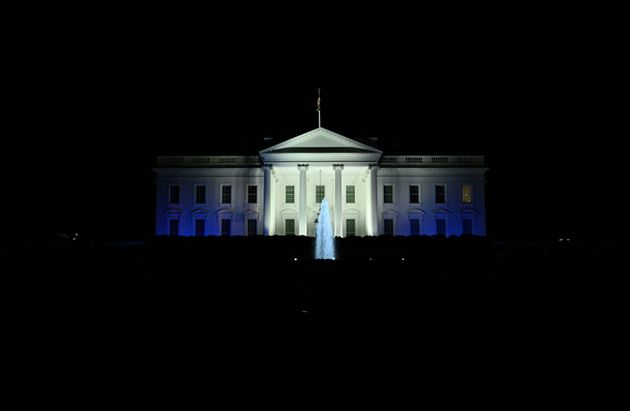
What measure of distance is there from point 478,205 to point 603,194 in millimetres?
25115

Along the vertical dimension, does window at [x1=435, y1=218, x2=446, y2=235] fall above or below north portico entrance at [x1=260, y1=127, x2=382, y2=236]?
below

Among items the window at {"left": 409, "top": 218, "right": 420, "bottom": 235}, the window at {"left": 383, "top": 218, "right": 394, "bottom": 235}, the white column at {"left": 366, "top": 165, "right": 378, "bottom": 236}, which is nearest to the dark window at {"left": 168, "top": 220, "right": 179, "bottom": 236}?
the white column at {"left": 366, "top": 165, "right": 378, "bottom": 236}

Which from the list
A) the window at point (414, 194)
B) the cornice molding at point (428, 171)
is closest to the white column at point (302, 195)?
the cornice molding at point (428, 171)

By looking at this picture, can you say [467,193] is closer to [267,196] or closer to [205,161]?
[267,196]

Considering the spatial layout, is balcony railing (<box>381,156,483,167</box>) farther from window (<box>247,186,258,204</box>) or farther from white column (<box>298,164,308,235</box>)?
window (<box>247,186,258,204</box>)

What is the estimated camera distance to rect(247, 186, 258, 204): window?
141 feet

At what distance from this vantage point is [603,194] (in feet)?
191

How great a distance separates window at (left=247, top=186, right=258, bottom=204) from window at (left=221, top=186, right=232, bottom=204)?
5.22ft

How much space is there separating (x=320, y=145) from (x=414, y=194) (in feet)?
31.5

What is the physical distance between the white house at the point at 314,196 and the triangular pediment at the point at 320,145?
117 inches

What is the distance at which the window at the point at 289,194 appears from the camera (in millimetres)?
42938

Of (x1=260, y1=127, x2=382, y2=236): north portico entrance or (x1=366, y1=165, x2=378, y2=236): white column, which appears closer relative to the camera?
(x1=366, y1=165, x2=378, y2=236): white column

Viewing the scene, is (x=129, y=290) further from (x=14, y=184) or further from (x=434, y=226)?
(x=14, y=184)

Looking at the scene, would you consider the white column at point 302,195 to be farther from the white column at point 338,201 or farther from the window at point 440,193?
the window at point 440,193
